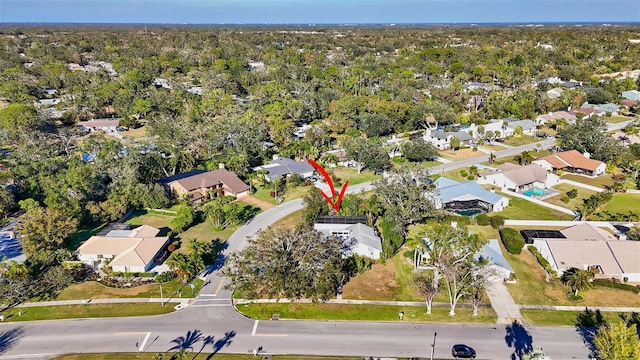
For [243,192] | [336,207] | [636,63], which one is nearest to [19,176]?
[243,192]

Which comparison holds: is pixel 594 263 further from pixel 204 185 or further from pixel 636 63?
pixel 636 63

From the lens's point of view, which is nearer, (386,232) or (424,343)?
(424,343)

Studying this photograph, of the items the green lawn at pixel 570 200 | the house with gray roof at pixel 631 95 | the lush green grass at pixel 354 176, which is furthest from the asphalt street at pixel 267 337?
the house with gray roof at pixel 631 95

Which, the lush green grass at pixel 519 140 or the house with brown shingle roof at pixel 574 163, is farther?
the lush green grass at pixel 519 140

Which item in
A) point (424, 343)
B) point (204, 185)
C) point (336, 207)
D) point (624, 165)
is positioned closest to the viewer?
point (424, 343)

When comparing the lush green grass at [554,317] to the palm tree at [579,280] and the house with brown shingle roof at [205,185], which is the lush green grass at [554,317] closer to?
the palm tree at [579,280]

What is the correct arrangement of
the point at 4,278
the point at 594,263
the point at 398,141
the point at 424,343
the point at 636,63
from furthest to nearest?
the point at 636,63 → the point at 398,141 → the point at 594,263 → the point at 4,278 → the point at 424,343

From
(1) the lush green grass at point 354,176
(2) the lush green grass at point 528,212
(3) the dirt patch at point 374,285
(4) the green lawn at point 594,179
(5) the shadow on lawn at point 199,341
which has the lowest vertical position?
(4) the green lawn at point 594,179
